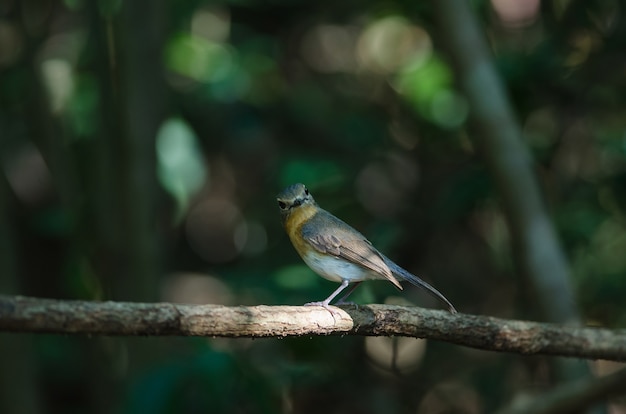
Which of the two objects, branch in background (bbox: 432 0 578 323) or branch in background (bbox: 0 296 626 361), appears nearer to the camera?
branch in background (bbox: 0 296 626 361)

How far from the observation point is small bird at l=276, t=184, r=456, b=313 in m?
3.54

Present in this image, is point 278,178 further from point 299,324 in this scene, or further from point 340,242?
point 299,324

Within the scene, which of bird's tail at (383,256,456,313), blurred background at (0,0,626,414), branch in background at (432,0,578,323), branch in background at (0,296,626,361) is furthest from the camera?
branch in background at (432,0,578,323)

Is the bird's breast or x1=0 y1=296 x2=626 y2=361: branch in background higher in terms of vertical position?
Answer: x1=0 y1=296 x2=626 y2=361: branch in background

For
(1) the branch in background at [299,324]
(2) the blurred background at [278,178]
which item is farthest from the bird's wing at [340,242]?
(1) the branch in background at [299,324]

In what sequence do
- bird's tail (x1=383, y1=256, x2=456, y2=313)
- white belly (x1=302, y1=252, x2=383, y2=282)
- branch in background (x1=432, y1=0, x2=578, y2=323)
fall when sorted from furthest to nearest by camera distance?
branch in background (x1=432, y1=0, x2=578, y2=323) < white belly (x1=302, y1=252, x2=383, y2=282) < bird's tail (x1=383, y1=256, x2=456, y2=313)

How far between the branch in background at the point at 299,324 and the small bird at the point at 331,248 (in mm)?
423

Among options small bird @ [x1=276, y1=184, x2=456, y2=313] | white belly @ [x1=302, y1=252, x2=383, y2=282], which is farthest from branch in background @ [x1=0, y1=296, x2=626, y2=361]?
white belly @ [x1=302, y1=252, x2=383, y2=282]

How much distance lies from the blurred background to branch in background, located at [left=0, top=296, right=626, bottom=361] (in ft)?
2.69

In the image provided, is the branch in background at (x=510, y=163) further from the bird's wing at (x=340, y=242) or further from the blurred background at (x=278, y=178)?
the bird's wing at (x=340, y=242)

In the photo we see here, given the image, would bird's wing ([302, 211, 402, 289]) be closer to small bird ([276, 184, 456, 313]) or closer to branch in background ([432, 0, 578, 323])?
small bird ([276, 184, 456, 313])

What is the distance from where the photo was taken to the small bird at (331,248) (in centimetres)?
354

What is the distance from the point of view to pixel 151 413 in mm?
3467

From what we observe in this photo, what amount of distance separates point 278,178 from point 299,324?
197 centimetres
